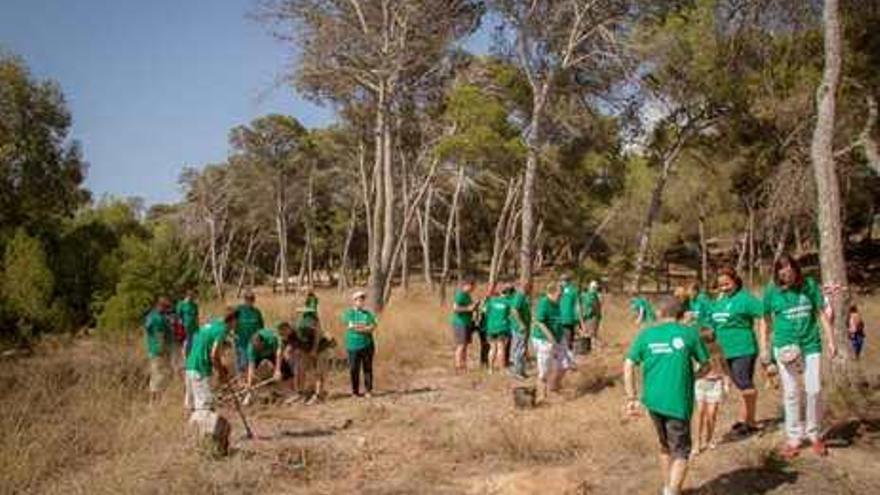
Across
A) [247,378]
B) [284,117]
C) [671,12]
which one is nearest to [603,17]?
[671,12]

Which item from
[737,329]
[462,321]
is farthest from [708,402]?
[462,321]

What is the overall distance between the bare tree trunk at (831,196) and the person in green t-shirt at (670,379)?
443cm

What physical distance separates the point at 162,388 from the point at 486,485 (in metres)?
6.29

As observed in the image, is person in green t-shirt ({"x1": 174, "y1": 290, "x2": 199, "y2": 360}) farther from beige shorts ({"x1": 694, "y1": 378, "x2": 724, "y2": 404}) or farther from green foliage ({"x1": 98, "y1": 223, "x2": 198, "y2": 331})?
beige shorts ({"x1": 694, "y1": 378, "x2": 724, "y2": 404})

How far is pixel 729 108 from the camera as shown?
27422 millimetres

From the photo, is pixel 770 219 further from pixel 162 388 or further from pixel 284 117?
pixel 284 117

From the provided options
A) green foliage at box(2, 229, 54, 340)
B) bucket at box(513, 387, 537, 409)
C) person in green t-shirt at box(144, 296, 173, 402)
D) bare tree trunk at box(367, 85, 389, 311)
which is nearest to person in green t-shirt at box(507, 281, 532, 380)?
bucket at box(513, 387, 537, 409)

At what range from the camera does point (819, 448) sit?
26.6ft

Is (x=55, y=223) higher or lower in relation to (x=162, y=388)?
higher

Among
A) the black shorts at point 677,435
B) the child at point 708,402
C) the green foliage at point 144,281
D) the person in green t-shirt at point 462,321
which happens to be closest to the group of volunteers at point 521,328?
the person in green t-shirt at point 462,321

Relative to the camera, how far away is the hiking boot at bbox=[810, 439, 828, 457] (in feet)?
26.6

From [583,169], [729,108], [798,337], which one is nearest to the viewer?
[798,337]

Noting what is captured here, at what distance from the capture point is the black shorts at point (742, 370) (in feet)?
29.5

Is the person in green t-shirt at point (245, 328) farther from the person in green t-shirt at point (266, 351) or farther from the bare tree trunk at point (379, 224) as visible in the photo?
the bare tree trunk at point (379, 224)
